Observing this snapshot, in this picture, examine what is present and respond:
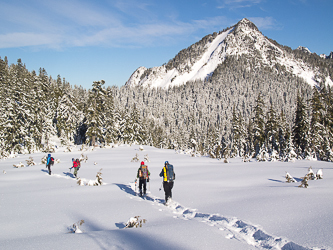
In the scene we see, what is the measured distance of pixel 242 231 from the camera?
18.2ft

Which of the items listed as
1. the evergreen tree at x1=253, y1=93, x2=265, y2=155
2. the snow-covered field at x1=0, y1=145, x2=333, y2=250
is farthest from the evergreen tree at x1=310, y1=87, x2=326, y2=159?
the snow-covered field at x1=0, y1=145, x2=333, y2=250

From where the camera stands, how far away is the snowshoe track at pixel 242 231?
4.64 metres

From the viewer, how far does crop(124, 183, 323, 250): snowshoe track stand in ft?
15.2

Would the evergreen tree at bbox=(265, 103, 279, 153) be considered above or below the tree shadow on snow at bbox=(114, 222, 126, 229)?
above

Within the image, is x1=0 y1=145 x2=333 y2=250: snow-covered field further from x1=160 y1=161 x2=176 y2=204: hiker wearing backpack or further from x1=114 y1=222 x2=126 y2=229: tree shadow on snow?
x1=160 y1=161 x2=176 y2=204: hiker wearing backpack

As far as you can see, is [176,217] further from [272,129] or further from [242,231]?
[272,129]

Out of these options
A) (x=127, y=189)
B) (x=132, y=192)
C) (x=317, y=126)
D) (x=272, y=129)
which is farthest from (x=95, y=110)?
(x=317, y=126)

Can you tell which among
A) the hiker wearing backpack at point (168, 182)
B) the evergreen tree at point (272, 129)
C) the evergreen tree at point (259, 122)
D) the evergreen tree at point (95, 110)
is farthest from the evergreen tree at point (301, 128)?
the evergreen tree at point (95, 110)

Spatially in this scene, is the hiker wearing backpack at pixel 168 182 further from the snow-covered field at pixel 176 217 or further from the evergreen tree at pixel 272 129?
the evergreen tree at pixel 272 129

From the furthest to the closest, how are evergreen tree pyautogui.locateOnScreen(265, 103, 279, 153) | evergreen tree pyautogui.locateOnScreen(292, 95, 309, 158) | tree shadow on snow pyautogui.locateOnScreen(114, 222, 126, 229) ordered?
evergreen tree pyautogui.locateOnScreen(265, 103, 279, 153), evergreen tree pyautogui.locateOnScreen(292, 95, 309, 158), tree shadow on snow pyautogui.locateOnScreen(114, 222, 126, 229)

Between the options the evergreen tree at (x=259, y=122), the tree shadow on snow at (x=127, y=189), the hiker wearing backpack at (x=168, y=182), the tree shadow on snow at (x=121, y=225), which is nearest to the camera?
the tree shadow on snow at (x=121, y=225)

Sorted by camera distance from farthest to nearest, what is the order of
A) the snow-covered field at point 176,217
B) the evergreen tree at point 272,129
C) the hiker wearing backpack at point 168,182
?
the evergreen tree at point 272,129, the hiker wearing backpack at point 168,182, the snow-covered field at point 176,217

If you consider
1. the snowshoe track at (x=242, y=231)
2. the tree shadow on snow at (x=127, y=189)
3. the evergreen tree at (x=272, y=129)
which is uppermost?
the evergreen tree at (x=272, y=129)

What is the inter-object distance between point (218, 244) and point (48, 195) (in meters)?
8.74
